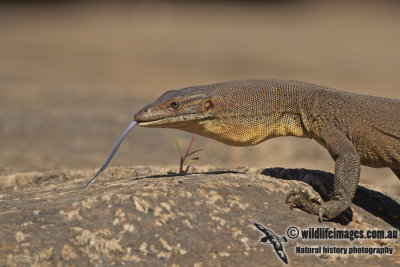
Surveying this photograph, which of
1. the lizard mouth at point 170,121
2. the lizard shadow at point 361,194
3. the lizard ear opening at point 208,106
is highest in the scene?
the lizard ear opening at point 208,106

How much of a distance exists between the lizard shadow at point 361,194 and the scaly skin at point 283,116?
1.50 feet

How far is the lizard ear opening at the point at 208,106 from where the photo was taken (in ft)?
24.7

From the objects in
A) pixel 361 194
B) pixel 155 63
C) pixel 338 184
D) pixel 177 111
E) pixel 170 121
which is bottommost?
pixel 361 194

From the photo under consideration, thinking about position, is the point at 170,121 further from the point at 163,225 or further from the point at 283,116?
the point at 163,225

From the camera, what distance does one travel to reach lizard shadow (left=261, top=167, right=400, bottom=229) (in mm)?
7355

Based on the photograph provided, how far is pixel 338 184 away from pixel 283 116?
1264mm

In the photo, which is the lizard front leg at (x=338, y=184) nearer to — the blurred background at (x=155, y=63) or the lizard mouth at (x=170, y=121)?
the lizard mouth at (x=170, y=121)

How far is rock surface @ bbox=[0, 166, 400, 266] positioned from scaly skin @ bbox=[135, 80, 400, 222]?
981 mm

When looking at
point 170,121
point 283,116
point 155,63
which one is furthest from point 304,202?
point 155,63

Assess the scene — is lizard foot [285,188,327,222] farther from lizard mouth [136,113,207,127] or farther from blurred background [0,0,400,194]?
blurred background [0,0,400,194]

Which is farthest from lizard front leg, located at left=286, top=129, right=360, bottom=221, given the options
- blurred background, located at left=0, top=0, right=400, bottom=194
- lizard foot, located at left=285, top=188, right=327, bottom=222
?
blurred background, located at left=0, top=0, right=400, bottom=194

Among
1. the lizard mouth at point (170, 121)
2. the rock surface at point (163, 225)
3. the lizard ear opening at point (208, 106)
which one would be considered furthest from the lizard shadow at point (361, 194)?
the lizard mouth at point (170, 121)

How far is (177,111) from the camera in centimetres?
739

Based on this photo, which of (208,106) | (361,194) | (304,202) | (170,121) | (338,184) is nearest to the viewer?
(304,202)
